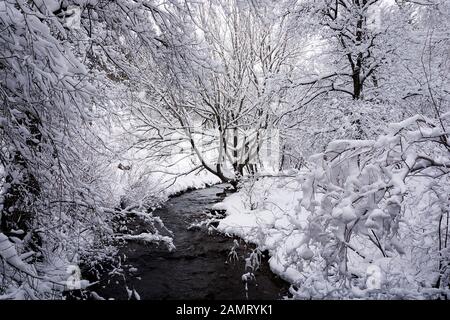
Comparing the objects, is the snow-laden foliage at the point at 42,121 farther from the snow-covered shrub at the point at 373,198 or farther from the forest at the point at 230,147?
the snow-covered shrub at the point at 373,198

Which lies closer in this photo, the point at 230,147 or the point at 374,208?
the point at 374,208

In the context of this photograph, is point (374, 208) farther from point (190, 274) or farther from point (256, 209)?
point (256, 209)

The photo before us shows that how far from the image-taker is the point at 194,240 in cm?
827

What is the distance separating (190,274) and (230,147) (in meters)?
6.55

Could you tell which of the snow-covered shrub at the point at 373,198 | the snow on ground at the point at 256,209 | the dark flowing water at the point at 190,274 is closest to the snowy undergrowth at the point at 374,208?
the snow-covered shrub at the point at 373,198

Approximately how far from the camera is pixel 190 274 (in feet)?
20.7

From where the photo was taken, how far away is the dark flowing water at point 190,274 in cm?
549

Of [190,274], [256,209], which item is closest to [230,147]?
[256,209]

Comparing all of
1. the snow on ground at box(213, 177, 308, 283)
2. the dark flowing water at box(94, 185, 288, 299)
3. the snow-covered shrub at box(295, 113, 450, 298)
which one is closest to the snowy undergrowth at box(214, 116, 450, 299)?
the snow-covered shrub at box(295, 113, 450, 298)

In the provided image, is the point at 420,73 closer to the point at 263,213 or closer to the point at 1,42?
the point at 263,213

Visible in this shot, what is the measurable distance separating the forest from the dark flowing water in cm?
5
